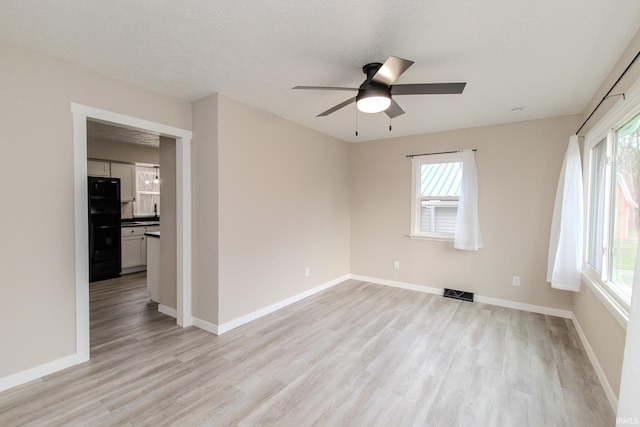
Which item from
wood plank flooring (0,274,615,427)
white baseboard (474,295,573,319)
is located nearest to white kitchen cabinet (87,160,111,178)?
wood plank flooring (0,274,615,427)

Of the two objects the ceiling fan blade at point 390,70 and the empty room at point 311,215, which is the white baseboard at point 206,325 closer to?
the empty room at point 311,215

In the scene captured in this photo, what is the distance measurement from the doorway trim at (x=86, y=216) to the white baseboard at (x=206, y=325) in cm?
7

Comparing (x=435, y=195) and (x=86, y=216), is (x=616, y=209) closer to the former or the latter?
(x=435, y=195)

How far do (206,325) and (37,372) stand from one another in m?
1.32

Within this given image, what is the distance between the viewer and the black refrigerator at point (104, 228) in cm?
495

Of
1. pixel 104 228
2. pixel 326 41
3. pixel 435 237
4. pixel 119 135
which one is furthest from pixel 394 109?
pixel 104 228

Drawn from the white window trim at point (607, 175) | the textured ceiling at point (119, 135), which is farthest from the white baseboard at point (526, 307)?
the textured ceiling at point (119, 135)

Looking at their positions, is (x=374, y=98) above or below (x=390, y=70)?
below

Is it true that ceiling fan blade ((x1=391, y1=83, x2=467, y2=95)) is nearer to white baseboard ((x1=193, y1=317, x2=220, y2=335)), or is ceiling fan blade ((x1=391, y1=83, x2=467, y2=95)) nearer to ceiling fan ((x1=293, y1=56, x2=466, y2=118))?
ceiling fan ((x1=293, y1=56, x2=466, y2=118))

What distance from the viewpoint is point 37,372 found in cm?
224

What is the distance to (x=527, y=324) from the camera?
3.40m

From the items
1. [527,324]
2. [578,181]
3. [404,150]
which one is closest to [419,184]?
[404,150]

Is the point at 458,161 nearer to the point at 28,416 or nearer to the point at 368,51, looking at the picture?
the point at 368,51

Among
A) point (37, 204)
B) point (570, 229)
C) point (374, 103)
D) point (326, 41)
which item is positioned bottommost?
point (570, 229)
